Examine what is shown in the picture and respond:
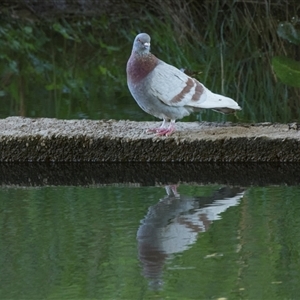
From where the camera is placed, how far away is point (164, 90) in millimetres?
3959

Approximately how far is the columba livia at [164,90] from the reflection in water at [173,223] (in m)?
0.46

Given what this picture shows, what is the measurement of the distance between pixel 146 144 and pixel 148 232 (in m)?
1.03

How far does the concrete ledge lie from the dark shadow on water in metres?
0.04

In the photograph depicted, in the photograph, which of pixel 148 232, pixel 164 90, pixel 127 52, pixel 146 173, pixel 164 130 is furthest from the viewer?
pixel 127 52

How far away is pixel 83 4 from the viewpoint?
966 centimetres

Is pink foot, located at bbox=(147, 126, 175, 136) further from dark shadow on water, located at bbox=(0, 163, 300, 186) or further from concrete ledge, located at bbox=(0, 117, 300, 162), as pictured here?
dark shadow on water, located at bbox=(0, 163, 300, 186)

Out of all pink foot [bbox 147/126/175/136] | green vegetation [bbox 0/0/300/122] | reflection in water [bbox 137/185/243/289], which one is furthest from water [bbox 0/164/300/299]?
green vegetation [bbox 0/0/300/122]

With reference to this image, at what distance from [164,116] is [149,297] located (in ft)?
5.78

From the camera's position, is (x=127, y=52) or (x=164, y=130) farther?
(x=127, y=52)

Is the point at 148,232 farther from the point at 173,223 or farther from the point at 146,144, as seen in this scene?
the point at 146,144

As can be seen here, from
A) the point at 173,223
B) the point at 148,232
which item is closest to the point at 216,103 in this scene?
the point at 173,223

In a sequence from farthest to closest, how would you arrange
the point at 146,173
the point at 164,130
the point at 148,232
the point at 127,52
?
1. the point at 127,52
2. the point at 164,130
3. the point at 146,173
4. the point at 148,232

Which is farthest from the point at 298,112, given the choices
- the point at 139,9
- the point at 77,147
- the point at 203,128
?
the point at 139,9

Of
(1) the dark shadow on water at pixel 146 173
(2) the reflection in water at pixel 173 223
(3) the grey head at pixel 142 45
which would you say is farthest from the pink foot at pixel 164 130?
(2) the reflection in water at pixel 173 223
